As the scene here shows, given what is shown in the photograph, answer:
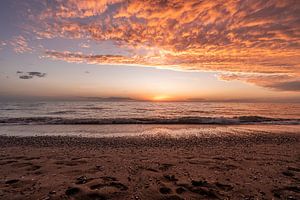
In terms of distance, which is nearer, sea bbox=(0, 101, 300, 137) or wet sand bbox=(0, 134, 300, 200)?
wet sand bbox=(0, 134, 300, 200)

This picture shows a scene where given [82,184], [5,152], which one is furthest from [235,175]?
[5,152]

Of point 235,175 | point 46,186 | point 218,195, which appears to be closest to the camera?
point 218,195

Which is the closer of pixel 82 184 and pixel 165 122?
pixel 82 184

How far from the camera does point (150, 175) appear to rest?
266 inches

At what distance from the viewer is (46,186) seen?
5.81m

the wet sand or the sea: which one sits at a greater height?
the wet sand

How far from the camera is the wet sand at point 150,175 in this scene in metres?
5.43

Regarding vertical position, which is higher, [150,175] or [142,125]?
[150,175]

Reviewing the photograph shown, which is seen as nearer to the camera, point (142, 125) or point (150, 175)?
point (150, 175)

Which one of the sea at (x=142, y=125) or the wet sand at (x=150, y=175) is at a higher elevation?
the wet sand at (x=150, y=175)

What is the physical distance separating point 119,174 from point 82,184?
1303 mm

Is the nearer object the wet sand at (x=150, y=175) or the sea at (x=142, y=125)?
the wet sand at (x=150, y=175)

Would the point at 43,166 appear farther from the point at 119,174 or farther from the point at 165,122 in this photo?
the point at 165,122

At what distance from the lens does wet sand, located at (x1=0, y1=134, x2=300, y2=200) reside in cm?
543
